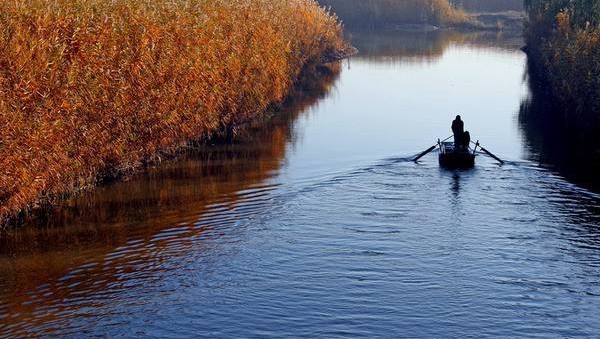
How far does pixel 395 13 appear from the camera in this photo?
450 feet

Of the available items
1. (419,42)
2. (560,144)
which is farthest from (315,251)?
(419,42)

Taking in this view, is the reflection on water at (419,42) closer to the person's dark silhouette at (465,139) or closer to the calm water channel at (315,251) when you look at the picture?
the calm water channel at (315,251)

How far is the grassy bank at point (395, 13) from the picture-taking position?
136 metres

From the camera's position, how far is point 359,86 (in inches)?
2776

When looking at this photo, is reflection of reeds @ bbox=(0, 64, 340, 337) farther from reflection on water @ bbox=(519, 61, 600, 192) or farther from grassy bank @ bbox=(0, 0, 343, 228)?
reflection on water @ bbox=(519, 61, 600, 192)

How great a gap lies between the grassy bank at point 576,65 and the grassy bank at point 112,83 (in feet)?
54.5

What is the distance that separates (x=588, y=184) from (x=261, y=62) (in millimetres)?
18605

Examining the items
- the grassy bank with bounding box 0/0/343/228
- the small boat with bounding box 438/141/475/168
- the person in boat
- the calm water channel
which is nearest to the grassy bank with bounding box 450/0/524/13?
the grassy bank with bounding box 0/0/343/228

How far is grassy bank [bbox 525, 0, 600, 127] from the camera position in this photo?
47.5m

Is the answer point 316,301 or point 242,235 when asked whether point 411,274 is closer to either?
point 316,301

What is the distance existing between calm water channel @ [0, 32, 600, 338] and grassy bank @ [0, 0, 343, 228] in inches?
58.6

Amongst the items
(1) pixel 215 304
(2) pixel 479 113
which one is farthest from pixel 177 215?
(2) pixel 479 113

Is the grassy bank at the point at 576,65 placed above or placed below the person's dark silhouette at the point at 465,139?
above

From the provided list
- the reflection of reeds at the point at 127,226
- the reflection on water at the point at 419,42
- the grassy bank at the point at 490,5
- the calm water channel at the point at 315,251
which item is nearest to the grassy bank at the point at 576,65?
the calm water channel at the point at 315,251
